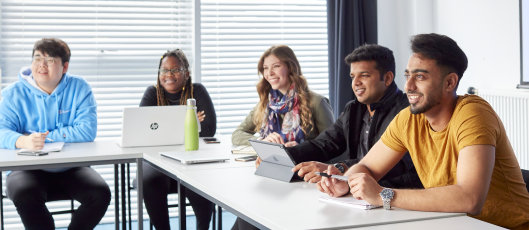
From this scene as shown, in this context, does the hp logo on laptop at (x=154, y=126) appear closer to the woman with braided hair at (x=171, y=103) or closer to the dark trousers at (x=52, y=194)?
the woman with braided hair at (x=171, y=103)

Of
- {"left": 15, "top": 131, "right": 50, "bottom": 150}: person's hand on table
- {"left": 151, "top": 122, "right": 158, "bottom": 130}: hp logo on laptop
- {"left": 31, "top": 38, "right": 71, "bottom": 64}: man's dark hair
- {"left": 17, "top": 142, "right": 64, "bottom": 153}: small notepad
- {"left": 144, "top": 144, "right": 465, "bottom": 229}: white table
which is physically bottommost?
{"left": 144, "top": 144, "right": 465, "bottom": 229}: white table

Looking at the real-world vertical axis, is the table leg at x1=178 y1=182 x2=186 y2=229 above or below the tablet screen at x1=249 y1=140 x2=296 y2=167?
below

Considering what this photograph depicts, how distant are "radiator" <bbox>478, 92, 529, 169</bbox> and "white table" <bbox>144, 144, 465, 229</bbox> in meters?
2.16

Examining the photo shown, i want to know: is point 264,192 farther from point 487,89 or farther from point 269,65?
point 487,89

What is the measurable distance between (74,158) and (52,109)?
2.25 ft

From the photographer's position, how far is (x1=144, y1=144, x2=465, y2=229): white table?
73.3 inches

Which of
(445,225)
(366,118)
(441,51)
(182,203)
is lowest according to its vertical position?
(182,203)

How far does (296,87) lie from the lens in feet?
12.5

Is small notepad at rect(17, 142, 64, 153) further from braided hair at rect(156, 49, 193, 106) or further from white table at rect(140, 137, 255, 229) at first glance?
braided hair at rect(156, 49, 193, 106)

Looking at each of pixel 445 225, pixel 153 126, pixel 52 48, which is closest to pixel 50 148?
pixel 153 126

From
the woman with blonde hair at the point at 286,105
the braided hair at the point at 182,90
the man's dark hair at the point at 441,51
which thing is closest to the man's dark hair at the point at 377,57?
the man's dark hair at the point at 441,51

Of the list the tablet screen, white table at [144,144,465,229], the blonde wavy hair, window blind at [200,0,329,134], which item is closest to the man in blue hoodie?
white table at [144,144,465,229]

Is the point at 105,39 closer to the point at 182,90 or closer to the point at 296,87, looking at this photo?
the point at 182,90

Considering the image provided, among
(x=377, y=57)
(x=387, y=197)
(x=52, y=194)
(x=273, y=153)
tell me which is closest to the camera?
(x=387, y=197)
